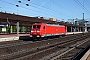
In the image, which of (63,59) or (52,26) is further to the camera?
(52,26)

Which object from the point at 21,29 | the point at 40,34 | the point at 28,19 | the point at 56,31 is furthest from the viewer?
the point at 21,29

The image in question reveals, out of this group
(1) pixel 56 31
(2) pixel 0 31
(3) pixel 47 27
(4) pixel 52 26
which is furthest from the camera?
(2) pixel 0 31

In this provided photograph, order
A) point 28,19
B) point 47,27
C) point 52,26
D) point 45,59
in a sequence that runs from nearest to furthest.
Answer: point 45,59
point 47,27
point 52,26
point 28,19

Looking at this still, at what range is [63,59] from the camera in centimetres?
1280

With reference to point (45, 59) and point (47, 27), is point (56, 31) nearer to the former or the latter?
point (47, 27)

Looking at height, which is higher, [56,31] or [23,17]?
[23,17]

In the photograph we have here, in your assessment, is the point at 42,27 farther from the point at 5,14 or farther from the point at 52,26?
the point at 5,14

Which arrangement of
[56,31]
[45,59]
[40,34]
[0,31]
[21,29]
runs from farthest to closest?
[21,29] → [0,31] → [56,31] → [40,34] → [45,59]

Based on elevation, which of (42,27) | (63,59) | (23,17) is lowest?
(63,59)

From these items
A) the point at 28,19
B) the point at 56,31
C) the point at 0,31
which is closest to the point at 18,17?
the point at 28,19

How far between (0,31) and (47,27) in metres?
43.4

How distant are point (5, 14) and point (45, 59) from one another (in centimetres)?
3311

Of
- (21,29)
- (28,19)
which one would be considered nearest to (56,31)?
(28,19)

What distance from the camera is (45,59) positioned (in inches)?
498
